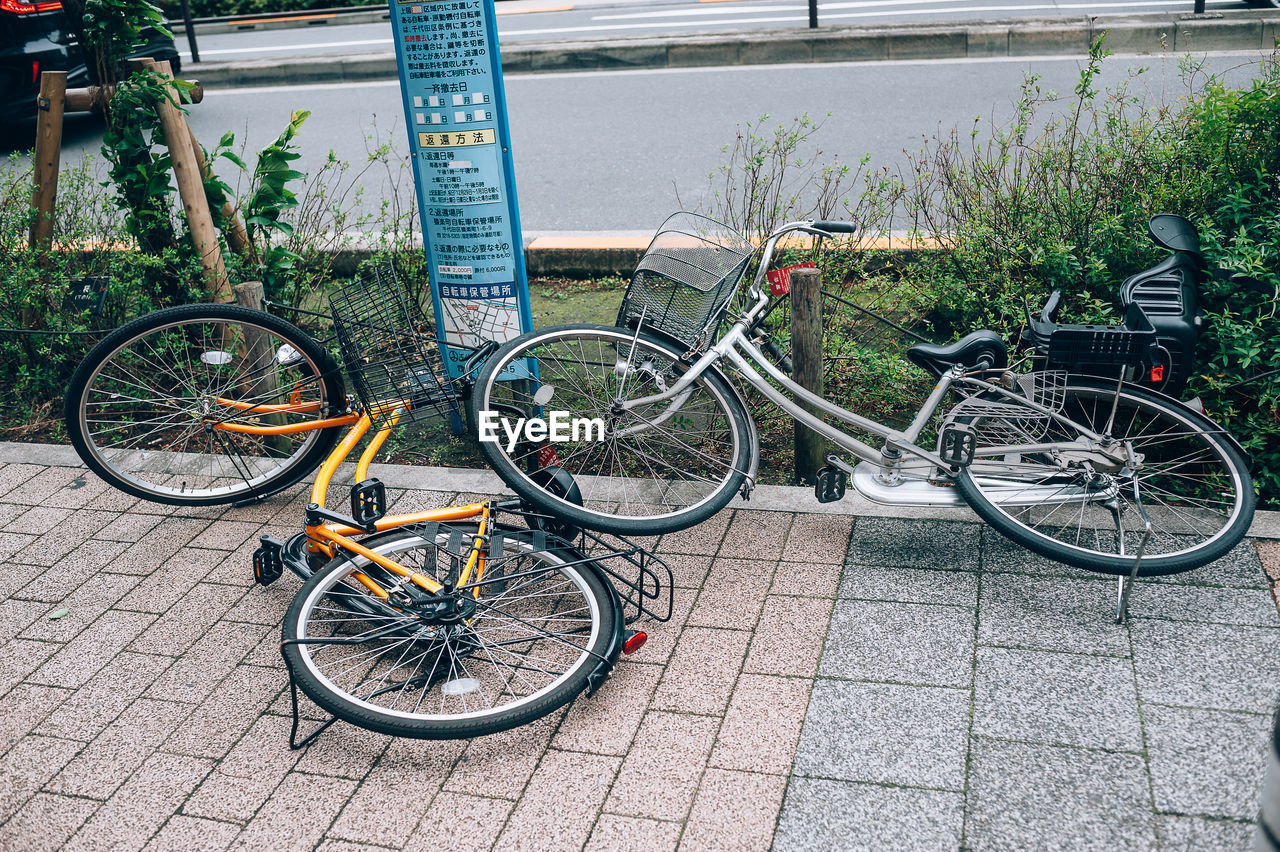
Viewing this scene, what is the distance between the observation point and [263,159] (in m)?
5.32

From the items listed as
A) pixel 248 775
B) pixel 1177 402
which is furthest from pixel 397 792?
pixel 1177 402

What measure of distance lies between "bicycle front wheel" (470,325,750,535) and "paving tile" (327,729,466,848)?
0.96 meters

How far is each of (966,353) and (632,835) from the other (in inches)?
79.2

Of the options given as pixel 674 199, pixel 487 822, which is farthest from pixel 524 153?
pixel 487 822

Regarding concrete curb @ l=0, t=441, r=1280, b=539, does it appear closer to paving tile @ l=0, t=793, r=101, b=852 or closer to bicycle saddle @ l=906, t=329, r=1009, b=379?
bicycle saddle @ l=906, t=329, r=1009, b=379

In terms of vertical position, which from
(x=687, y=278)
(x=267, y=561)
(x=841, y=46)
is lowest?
(x=267, y=561)

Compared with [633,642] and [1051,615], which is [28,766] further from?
[1051,615]

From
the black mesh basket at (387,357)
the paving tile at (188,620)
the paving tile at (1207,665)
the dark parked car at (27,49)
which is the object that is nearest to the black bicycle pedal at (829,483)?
the paving tile at (1207,665)

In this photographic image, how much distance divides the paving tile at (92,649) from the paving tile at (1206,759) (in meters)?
3.32

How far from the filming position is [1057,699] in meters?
3.02

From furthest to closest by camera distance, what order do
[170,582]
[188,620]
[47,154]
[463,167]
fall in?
[47,154]
[463,167]
[170,582]
[188,620]

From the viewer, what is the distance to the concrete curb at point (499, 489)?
13.2 feet

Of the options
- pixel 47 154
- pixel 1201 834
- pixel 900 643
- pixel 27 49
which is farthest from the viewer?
pixel 27 49

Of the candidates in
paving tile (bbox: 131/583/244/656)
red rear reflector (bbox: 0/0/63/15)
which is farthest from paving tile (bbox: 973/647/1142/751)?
red rear reflector (bbox: 0/0/63/15)
